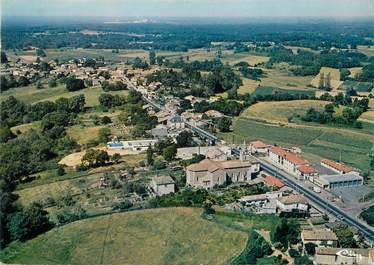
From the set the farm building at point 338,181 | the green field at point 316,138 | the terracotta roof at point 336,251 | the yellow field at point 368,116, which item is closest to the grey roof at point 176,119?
the green field at point 316,138

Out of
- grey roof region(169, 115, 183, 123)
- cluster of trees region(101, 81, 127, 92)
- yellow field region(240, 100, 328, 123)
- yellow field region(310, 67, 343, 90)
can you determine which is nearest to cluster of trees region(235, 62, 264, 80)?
yellow field region(310, 67, 343, 90)

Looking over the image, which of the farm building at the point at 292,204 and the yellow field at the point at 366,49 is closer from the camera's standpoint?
the farm building at the point at 292,204

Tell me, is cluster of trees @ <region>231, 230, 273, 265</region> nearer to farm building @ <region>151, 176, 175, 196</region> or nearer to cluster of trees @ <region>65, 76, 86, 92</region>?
farm building @ <region>151, 176, 175, 196</region>

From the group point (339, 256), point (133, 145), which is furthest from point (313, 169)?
point (133, 145)

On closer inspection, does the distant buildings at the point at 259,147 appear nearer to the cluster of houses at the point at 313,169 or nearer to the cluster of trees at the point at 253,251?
the cluster of houses at the point at 313,169

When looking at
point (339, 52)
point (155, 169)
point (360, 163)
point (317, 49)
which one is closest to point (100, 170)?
point (155, 169)

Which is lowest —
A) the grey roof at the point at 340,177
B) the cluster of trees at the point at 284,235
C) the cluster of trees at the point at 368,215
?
the grey roof at the point at 340,177

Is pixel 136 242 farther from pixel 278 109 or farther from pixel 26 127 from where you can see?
pixel 278 109
